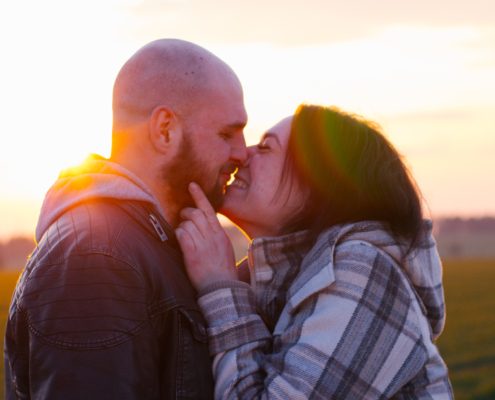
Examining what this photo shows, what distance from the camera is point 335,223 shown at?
3.35 m

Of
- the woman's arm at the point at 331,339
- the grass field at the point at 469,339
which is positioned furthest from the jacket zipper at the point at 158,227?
the grass field at the point at 469,339

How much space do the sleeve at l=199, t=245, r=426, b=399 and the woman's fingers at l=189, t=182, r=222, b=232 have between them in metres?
0.69

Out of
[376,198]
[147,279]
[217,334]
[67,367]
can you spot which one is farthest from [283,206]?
[67,367]

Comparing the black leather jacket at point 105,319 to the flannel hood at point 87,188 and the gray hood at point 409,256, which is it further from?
the gray hood at point 409,256

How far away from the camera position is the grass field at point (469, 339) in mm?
9172

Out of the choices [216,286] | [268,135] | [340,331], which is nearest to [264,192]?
[268,135]

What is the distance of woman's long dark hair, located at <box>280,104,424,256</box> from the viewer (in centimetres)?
328

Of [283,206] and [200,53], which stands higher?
[200,53]

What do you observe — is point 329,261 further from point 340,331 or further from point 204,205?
point 204,205

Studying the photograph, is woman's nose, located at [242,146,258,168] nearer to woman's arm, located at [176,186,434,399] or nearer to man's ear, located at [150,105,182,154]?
man's ear, located at [150,105,182,154]

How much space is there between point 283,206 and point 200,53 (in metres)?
1.27

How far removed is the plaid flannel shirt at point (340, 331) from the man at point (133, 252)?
0.64 ft

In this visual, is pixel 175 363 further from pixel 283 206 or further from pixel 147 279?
pixel 283 206

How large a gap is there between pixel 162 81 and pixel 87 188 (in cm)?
97
